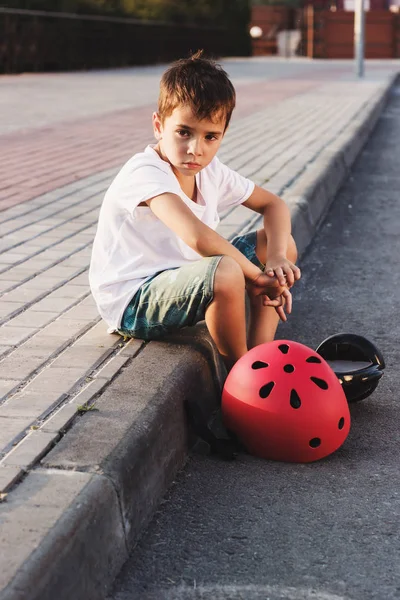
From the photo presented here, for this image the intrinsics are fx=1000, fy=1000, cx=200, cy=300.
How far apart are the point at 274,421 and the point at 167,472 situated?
40cm

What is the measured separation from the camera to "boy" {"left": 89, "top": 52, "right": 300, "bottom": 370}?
3525 mm

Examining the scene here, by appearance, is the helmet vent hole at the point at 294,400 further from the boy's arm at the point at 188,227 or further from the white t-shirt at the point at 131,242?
the white t-shirt at the point at 131,242

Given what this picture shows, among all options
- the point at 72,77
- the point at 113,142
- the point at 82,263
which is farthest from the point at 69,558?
the point at 72,77

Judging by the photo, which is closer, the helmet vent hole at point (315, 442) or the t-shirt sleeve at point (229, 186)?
the helmet vent hole at point (315, 442)

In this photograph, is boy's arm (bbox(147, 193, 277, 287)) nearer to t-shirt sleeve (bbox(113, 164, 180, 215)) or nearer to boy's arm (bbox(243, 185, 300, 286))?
t-shirt sleeve (bbox(113, 164, 180, 215))

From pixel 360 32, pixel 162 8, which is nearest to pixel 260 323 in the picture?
pixel 360 32

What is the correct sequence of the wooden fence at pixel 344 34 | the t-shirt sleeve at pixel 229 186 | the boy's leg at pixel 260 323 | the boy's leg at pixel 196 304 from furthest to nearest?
the wooden fence at pixel 344 34 → the t-shirt sleeve at pixel 229 186 → the boy's leg at pixel 260 323 → the boy's leg at pixel 196 304

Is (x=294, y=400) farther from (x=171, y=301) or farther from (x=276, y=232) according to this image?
(x=276, y=232)

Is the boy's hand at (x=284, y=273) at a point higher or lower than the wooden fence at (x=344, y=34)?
higher

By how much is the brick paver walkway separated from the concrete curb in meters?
0.09

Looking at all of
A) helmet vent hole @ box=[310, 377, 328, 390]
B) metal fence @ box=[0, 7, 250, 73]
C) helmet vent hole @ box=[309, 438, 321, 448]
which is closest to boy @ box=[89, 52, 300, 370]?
helmet vent hole @ box=[310, 377, 328, 390]

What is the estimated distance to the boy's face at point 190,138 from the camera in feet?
11.9

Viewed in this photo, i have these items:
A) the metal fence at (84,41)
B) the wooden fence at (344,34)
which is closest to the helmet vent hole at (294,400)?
the metal fence at (84,41)

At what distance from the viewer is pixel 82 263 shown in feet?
16.6
